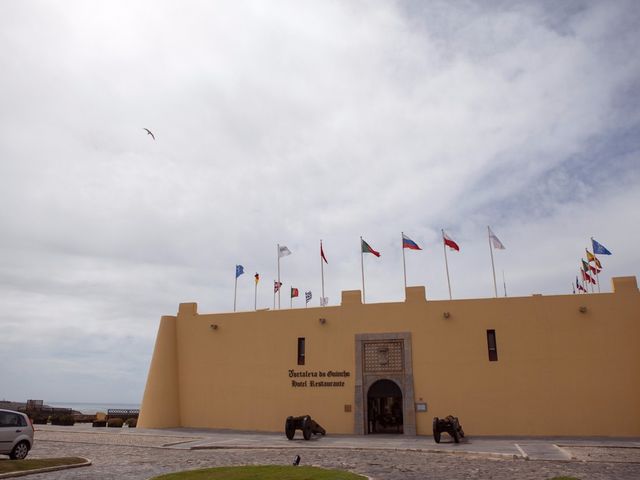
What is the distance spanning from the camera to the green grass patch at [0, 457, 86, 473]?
12998mm

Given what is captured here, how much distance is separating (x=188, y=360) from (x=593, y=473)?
2284cm

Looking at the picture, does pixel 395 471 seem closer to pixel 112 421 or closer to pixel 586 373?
pixel 586 373

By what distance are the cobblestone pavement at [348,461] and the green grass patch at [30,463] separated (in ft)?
1.94

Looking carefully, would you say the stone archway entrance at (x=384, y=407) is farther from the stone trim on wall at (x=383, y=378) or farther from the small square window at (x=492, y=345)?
the small square window at (x=492, y=345)

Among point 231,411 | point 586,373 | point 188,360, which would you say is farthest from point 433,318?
point 188,360

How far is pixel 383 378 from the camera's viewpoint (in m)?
26.4

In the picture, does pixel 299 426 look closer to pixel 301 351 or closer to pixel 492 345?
pixel 301 351

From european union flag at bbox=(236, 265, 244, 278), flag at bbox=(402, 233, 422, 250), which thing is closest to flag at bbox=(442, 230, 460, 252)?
flag at bbox=(402, 233, 422, 250)

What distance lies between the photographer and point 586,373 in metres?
24.0

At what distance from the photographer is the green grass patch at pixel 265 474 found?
11.9m

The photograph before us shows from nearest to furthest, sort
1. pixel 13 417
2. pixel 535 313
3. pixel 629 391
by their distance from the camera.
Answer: pixel 13 417, pixel 629 391, pixel 535 313

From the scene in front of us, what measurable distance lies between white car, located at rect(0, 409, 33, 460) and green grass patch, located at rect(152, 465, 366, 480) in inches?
242

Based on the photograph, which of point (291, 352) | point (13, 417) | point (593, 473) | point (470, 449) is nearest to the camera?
point (593, 473)

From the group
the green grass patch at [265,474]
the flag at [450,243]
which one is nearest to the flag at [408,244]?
the flag at [450,243]
